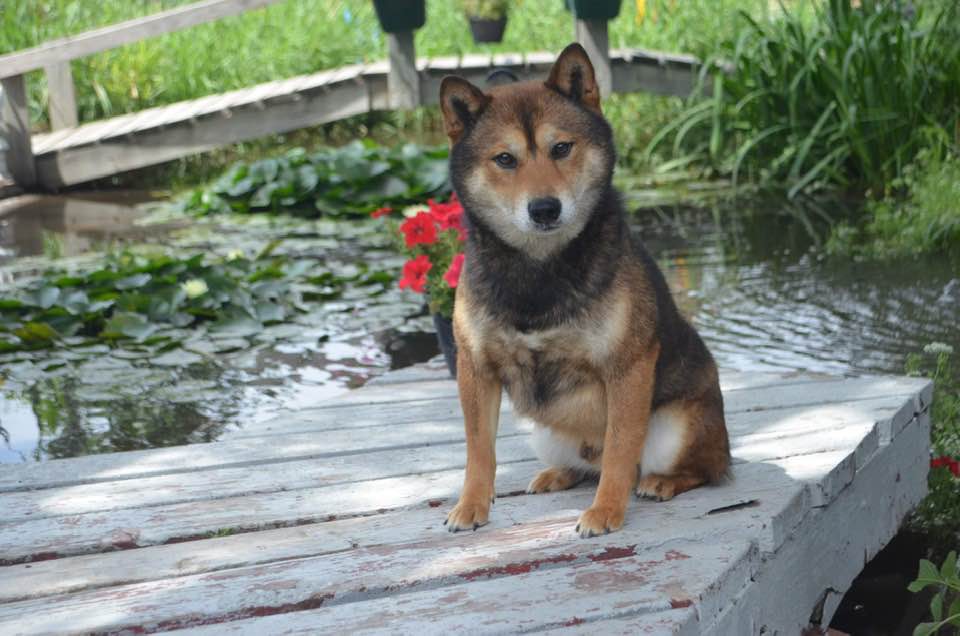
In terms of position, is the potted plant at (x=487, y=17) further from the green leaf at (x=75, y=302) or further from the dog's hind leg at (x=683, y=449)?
the dog's hind leg at (x=683, y=449)

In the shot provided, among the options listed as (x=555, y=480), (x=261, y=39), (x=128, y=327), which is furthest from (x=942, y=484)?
(x=261, y=39)

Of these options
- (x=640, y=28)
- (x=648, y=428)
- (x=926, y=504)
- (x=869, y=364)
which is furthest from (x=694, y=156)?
(x=648, y=428)

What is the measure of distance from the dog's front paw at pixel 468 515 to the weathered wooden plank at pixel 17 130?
29.3 feet

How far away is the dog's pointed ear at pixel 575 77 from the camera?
9.87ft

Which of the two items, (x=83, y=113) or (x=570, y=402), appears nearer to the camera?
(x=570, y=402)

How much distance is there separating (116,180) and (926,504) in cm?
941

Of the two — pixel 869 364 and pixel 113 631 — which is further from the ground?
pixel 113 631

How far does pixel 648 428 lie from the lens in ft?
10.6

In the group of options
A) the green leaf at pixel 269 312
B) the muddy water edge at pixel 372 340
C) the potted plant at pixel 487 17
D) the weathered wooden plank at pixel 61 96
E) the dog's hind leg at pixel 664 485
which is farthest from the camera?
the potted plant at pixel 487 17

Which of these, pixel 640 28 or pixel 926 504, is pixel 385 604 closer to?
pixel 926 504

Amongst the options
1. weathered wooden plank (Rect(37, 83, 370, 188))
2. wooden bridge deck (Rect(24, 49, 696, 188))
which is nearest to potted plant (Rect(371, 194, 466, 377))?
wooden bridge deck (Rect(24, 49, 696, 188))

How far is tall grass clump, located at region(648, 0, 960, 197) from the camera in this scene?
910 centimetres

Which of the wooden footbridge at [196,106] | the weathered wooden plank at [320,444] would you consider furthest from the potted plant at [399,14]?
the weathered wooden plank at [320,444]

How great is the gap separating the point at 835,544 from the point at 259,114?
8747mm
